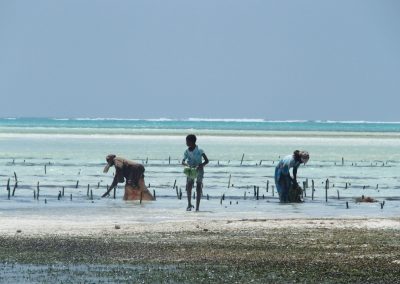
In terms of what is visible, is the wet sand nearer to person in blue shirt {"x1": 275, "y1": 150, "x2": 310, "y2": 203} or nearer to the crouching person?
person in blue shirt {"x1": 275, "y1": 150, "x2": 310, "y2": 203}

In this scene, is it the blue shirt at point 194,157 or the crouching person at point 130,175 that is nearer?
the blue shirt at point 194,157

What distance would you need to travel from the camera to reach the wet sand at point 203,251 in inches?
607

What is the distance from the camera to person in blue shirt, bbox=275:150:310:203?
1096 inches

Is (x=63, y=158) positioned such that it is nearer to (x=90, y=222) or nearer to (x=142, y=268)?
(x=90, y=222)

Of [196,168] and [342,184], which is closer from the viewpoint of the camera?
[196,168]

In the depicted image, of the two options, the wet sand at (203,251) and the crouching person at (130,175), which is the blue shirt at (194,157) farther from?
the crouching person at (130,175)

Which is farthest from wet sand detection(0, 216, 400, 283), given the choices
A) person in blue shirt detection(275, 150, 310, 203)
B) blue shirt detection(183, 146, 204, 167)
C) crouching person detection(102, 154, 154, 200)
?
crouching person detection(102, 154, 154, 200)

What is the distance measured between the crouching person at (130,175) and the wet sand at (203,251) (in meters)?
5.86

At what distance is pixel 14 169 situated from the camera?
4978cm

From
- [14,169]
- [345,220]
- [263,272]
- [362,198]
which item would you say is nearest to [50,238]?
[263,272]

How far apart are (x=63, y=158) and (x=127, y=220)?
39540 millimetres

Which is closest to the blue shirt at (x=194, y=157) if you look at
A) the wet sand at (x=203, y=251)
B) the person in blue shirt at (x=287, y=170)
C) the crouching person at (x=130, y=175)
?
the wet sand at (x=203, y=251)

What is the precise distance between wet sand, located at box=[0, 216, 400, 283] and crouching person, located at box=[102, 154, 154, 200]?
5863mm

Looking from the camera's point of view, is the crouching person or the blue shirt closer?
the blue shirt
